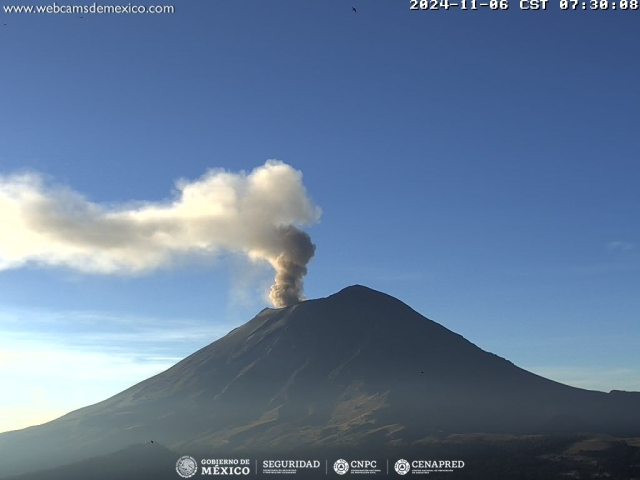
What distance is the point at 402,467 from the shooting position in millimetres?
191750

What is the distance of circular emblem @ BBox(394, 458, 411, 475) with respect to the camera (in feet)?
620

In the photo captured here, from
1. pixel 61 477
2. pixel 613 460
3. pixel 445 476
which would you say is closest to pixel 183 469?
pixel 61 477

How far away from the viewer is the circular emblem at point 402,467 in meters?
189

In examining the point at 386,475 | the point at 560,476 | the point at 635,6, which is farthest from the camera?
the point at 386,475

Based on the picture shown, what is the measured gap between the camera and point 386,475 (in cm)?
18962

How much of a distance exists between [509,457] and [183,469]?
86058mm

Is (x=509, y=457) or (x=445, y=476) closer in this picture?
(x=445, y=476)

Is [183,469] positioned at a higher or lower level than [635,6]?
lower

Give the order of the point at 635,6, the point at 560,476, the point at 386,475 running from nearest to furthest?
the point at 635,6 → the point at 560,476 → the point at 386,475

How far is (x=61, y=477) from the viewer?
198 metres

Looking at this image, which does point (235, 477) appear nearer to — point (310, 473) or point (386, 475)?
point (310, 473)

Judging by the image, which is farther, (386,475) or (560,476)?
(386,475)

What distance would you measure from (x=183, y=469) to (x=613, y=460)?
109m

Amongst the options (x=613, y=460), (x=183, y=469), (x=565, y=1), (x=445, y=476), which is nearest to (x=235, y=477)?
(x=183, y=469)
